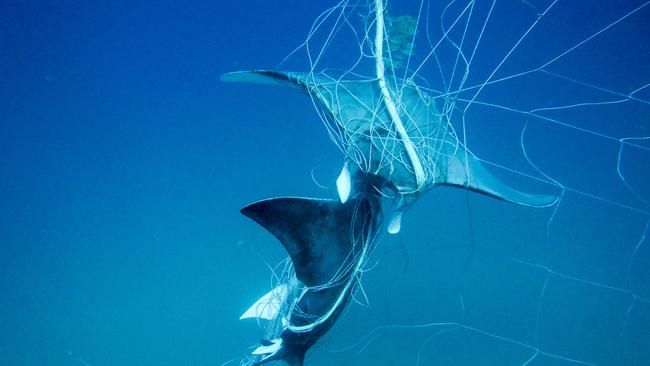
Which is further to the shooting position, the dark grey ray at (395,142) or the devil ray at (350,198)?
the dark grey ray at (395,142)

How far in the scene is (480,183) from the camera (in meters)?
3.08

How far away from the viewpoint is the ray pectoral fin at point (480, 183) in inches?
119

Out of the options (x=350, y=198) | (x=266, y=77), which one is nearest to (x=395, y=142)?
(x=350, y=198)

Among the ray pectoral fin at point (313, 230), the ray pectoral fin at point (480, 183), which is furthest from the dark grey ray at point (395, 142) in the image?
the ray pectoral fin at point (313, 230)

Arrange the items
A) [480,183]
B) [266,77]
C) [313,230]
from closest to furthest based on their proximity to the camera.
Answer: [313,230] < [480,183] < [266,77]

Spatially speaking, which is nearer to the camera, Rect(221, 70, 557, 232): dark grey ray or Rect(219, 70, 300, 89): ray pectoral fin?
Rect(221, 70, 557, 232): dark grey ray

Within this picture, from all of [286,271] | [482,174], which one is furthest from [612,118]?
[286,271]

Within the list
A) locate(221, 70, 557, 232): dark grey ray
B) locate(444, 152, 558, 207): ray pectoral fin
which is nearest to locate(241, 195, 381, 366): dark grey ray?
locate(221, 70, 557, 232): dark grey ray

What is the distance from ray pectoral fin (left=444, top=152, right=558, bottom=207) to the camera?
3.03 metres

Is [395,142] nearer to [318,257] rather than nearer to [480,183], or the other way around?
[480,183]

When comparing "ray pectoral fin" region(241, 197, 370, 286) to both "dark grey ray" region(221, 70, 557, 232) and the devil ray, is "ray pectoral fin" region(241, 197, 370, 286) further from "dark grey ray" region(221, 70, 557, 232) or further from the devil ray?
"dark grey ray" region(221, 70, 557, 232)

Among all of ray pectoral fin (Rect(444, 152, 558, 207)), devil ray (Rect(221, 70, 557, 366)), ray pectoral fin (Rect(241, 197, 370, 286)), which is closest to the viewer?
ray pectoral fin (Rect(241, 197, 370, 286))

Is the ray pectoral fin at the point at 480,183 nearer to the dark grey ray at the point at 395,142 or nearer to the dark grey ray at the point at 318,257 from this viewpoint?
the dark grey ray at the point at 395,142

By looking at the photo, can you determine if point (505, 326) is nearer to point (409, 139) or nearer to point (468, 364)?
point (468, 364)
